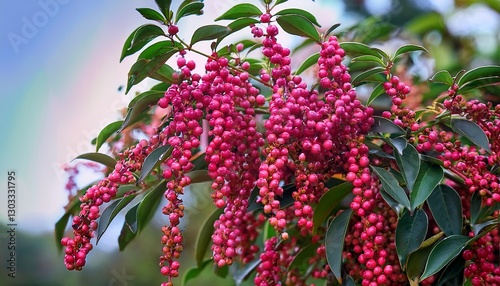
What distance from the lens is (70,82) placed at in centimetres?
160

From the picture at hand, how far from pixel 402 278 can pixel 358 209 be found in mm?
114

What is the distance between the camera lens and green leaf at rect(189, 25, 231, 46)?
1.84 feet

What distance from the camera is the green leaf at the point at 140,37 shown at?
0.54 metres

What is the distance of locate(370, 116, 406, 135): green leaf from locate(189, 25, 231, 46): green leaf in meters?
0.18

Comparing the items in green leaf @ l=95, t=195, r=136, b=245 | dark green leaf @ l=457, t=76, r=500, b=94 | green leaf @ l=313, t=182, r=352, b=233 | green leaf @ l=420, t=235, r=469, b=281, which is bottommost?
green leaf @ l=420, t=235, r=469, b=281

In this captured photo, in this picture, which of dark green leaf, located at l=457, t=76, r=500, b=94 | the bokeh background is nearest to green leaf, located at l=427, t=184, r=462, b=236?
dark green leaf, located at l=457, t=76, r=500, b=94

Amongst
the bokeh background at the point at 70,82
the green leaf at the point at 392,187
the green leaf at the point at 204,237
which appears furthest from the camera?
the bokeh background at the point at 70,82

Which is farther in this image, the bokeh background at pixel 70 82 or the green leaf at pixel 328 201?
the bokeh background at pixel 70 82

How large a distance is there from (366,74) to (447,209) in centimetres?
17

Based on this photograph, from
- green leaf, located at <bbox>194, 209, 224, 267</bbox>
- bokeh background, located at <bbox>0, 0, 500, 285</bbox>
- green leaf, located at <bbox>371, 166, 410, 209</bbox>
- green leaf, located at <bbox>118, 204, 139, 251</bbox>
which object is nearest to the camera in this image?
green leaf, located at <bbox>371, 166, 410, 209</bbox>

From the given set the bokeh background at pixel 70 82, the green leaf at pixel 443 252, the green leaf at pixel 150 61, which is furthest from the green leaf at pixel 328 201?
the bokeh background at pixel 70 82

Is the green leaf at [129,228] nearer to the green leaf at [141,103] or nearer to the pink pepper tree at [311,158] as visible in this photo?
the pink pepper tree at [311,158]

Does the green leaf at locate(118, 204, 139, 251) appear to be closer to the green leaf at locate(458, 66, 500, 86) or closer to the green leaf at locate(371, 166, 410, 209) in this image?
the green leaf at locate(371, 166, 410, 209)

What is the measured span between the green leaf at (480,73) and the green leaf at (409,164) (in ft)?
0.37
